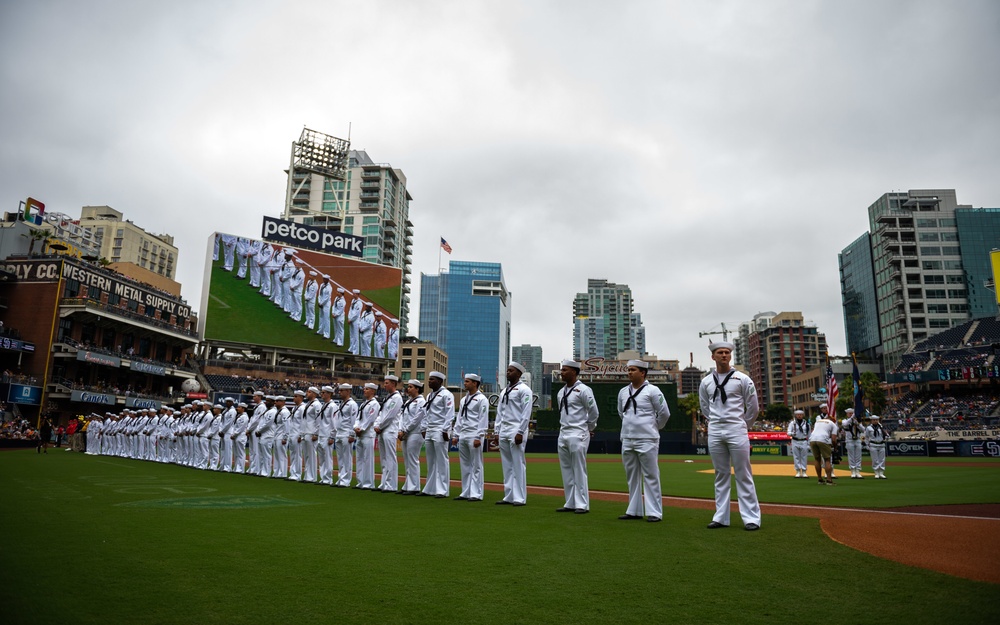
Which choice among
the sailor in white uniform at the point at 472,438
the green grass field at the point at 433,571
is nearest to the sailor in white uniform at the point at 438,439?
the sailor in white uniform at the point at 472,438

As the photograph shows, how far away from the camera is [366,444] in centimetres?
Answer: 1428

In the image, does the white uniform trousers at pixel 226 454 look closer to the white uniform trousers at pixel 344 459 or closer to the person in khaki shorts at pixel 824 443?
the white uniform trousers at pixel 344 459

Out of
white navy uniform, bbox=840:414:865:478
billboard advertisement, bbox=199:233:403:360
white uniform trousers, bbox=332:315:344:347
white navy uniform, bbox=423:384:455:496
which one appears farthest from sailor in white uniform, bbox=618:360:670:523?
white uniform trousers, bbox=332:315:344:347

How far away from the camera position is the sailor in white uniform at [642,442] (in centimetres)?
870

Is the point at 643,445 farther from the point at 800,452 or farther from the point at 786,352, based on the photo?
the point at 786,352

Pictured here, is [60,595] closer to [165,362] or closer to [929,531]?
[929,531]

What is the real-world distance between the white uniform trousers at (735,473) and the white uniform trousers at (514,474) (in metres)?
3.60

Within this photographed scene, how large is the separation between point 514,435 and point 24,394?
46.2 metres

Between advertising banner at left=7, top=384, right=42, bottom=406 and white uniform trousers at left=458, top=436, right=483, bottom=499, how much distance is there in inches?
1722

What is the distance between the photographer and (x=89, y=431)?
1276 inches

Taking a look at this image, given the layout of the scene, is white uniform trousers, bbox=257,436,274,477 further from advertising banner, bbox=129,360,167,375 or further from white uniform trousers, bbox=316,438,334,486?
advertising banner, bbox=129,360,167,375

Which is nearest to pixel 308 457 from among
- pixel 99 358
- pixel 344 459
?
pixel 344 459

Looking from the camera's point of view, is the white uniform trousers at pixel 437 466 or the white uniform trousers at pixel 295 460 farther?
the white uniform trousers at pixel 295 460

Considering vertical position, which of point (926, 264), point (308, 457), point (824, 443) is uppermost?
point (926, 264)
